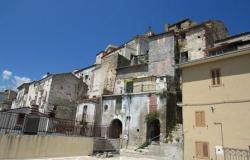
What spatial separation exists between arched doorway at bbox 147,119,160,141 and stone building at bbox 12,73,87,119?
55.5ft

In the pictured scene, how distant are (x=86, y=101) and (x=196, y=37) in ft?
55.1

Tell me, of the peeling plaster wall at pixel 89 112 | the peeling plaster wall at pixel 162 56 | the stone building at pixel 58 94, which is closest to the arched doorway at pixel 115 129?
the peeling plaster wall at pixel 89 112

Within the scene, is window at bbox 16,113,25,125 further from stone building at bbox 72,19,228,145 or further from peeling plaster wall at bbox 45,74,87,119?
peeling plaster wall at bbox 45,74,87,119

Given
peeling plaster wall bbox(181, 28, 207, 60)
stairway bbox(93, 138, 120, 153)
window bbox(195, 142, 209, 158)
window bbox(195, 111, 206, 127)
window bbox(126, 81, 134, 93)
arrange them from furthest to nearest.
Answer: window bbox(126, 81, 134, 93)
peeling plaster wall bbox(181, 28, 207, 60)
stairway bbox(93, 138, 120, 153)
window bbox(195, 111, 206, 127)
window bbox(195, 142, 209, 158)

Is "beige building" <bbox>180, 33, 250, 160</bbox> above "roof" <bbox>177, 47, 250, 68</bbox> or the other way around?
the other way around

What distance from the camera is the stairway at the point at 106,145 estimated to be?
19.5 metres

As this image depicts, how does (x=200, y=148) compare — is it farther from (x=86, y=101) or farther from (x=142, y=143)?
(x=86, y=101)

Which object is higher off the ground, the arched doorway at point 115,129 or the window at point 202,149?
the arched doorway at point 115,129

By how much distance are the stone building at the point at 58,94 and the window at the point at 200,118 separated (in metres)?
23.4

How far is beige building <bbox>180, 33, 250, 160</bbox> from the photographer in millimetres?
13648

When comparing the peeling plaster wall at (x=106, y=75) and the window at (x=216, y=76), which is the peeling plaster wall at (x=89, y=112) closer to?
the peeling plaster wall at (x=106, y=75)

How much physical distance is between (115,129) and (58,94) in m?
14.6

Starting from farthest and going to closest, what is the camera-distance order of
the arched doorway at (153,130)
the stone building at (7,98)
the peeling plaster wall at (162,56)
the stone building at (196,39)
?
the stone building at (7,98)
the peeling plaster wall at (162,56)
the stone building at (196,39)
the arched doorway at (153,130)

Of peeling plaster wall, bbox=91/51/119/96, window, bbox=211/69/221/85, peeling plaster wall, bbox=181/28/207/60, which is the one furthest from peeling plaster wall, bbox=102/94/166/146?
peeling plaster wall, bbox=181/28/207/60
